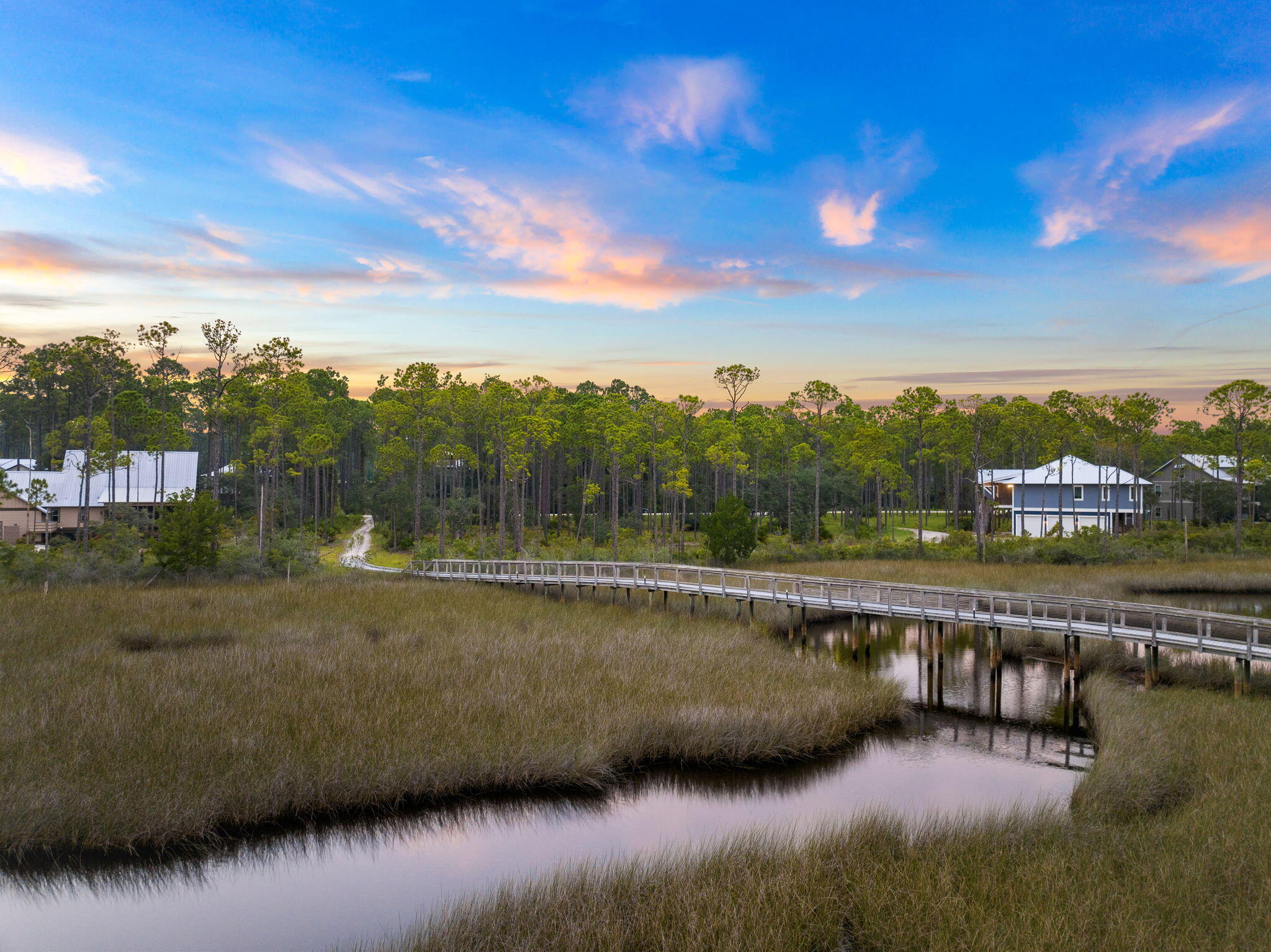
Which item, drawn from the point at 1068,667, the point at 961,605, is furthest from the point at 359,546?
the point at 1068,667

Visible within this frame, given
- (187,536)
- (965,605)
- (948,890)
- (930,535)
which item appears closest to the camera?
(948,890)

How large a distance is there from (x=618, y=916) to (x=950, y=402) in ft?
177

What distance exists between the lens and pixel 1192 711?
51.7ft

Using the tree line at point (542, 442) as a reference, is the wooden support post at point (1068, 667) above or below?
below

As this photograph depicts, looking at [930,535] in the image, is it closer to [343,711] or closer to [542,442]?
[542,442]

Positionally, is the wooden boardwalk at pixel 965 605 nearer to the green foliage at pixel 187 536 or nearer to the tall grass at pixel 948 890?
the tall grass at pixel 948 890

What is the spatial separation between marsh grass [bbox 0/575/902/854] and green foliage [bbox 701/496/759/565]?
567 inches

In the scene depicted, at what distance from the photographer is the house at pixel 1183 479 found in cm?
6128

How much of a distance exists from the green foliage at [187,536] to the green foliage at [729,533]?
77.6 feet

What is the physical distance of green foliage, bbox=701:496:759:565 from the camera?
39750 millimetres

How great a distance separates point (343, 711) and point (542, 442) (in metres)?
38.3

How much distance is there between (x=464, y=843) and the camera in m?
11.7

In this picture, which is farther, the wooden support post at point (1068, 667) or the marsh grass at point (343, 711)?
the wooden support post at point (1068, 667)

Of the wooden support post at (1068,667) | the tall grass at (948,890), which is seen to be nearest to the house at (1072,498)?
the wooden support post at (1068,667)
